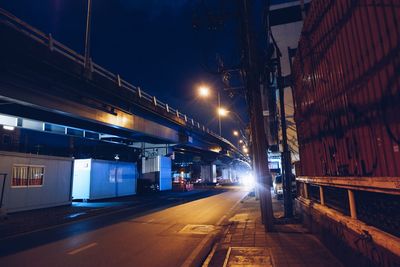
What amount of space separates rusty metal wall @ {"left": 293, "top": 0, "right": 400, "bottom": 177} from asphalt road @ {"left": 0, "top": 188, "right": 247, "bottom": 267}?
14.6ft

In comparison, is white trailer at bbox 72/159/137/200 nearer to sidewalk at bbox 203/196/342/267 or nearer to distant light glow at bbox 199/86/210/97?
distant light glow at bbox 199/86/210/97

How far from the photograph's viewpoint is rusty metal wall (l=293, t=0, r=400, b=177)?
3.51 m

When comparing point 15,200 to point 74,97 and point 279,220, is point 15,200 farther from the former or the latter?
point 279,220

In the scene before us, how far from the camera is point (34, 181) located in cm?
1623

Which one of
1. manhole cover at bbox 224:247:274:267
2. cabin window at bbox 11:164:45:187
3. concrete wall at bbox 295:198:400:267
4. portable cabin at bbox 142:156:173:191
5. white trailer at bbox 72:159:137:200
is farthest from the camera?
portable cabin at bbox 142:156:173:191

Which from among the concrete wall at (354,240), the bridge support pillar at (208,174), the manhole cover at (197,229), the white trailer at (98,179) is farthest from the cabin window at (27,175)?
the bridge support pillar at (208,174)

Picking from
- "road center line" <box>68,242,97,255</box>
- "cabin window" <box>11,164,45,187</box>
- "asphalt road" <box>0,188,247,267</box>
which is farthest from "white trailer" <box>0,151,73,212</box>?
"road center line" <box>68,242,97,255</box>

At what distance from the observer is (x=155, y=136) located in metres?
23.0

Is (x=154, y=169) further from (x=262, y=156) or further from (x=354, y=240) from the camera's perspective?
(x=354, y=240)

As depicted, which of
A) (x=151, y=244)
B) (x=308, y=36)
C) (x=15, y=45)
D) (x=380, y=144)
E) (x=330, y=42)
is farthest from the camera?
(x=15, y=45)

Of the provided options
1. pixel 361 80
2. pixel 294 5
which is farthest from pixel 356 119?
pixel 294 5

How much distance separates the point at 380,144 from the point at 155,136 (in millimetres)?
20206

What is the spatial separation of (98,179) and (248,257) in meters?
18.4

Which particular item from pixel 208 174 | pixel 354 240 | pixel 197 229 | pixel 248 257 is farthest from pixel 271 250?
pixel 208 174
